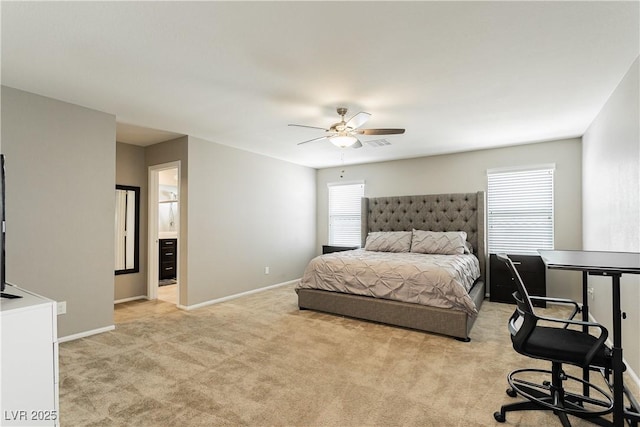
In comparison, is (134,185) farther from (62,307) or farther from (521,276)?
(521,276)

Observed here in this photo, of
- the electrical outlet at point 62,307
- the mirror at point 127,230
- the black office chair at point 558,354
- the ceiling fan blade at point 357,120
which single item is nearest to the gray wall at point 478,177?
the ceiling fan blade at point 357,120

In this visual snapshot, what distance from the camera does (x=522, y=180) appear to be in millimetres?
4910

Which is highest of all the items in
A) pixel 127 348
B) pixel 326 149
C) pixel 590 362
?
pixel 326 149

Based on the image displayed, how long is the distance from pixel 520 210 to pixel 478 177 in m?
0.81

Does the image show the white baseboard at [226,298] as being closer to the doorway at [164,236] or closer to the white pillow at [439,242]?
the doorway at [164,236]

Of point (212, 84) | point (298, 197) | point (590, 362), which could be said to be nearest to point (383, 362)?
point (590, 362)

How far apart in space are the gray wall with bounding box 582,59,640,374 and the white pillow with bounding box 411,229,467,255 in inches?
→ 60.1

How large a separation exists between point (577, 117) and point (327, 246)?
4.42m

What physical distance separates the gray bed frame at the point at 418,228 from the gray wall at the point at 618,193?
3.97 ft

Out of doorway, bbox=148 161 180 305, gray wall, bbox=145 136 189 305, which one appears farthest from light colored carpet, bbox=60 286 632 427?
doorway, bbox=148 161 180 305

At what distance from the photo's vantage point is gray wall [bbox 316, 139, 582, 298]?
4.54m

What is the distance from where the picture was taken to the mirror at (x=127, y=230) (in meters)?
4.88

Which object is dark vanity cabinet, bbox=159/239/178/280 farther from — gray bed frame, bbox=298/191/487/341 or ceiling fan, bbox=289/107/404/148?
ceiling fan, bbox=289/107/404/148

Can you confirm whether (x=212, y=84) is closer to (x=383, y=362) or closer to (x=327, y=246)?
(x=383, y=362)
